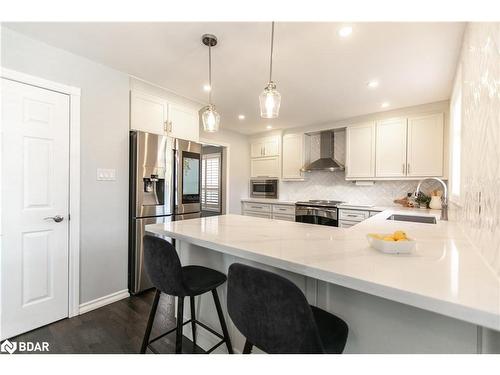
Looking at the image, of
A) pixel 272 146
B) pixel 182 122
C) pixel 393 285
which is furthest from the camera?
pixel 272 146

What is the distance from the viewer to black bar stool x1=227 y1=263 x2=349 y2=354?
740 mm

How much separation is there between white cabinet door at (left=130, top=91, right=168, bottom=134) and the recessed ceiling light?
→ 208 centimetres

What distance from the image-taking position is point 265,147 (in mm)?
4938

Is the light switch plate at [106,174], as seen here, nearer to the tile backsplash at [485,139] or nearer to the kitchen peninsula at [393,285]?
the kitchen peninsula at [393,285]

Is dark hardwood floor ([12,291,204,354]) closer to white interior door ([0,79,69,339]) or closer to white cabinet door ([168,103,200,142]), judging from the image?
white interior door ([0,79,69,339])

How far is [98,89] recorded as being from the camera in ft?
7.46

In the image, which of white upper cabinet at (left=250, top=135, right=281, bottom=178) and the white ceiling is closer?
the white ceiling

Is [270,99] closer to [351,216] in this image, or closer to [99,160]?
[99,160]

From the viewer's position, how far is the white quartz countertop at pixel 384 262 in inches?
25.6

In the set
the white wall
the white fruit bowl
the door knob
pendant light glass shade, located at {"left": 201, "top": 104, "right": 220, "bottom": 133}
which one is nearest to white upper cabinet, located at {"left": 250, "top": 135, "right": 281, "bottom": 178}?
the white wall

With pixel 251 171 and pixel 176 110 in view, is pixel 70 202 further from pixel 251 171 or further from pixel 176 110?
pixel 251 171

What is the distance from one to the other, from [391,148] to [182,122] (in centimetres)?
302

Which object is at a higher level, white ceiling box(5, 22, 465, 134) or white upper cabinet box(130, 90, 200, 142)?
white ceiling box(5, 22, 465, 134)

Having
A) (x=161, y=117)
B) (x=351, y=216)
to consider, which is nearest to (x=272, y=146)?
(x=351, y=216)
